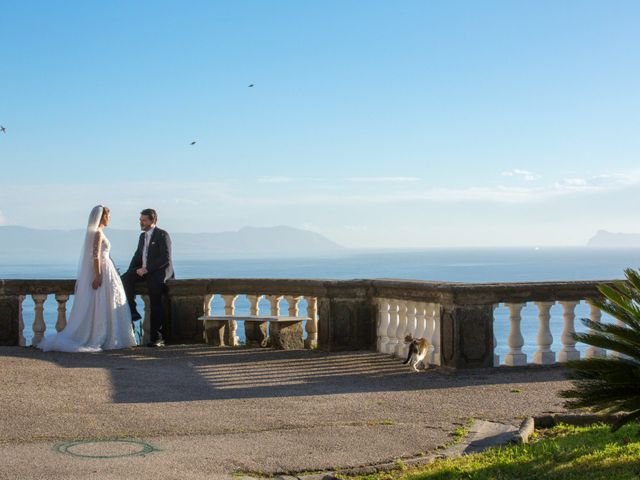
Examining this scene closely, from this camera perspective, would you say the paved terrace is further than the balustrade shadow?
No

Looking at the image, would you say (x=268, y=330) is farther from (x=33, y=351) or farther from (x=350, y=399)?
(x=350, y=399)

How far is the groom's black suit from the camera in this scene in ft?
44.1

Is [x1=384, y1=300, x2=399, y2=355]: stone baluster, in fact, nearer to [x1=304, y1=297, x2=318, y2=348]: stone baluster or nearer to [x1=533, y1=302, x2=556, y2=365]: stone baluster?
[x1=304, y1=297, x2=318, y2=348]: stone baluster

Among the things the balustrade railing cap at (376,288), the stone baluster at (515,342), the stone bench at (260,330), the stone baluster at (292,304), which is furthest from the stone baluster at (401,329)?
the stone baluster at (292,304)

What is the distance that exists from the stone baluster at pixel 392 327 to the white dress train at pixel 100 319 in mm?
3619

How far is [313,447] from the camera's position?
6.50 meters

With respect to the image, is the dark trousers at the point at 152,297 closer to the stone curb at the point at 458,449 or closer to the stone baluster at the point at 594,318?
the stone baluster at the point at 594,318

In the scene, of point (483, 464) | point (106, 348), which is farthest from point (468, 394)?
point (106, 348)

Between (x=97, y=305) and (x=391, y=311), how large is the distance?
160 inches

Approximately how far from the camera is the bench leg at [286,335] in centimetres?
1282

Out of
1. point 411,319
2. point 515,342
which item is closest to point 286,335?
point 411,319

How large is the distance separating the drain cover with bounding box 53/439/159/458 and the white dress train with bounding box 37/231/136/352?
6284mm

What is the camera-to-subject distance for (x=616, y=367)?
5457 mm

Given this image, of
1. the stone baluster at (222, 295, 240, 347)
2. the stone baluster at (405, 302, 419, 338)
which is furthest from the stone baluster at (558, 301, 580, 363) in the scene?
the stone baluster at (222, 295, 240, 347)
